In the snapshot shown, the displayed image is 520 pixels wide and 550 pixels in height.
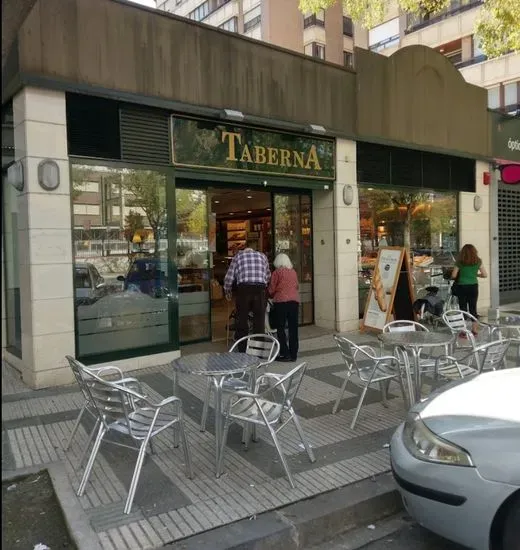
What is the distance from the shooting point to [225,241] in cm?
1355

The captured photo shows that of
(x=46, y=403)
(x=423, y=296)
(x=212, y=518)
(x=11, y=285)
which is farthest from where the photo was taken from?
(x=423, y=296)

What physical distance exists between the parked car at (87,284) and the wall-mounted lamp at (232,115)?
2.84 m

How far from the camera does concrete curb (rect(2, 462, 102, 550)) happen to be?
2953mm

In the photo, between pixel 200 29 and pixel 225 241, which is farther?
pixel 225 241

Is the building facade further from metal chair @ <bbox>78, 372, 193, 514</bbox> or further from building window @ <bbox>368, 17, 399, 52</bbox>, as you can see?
building window @ <bbox>368, 17, 399, 52</bbox>

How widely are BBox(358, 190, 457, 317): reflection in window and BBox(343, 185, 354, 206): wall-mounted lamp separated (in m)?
0.48

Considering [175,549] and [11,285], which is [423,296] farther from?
[175,549]

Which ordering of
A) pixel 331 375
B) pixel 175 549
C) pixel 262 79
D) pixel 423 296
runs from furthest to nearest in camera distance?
1. pixel 423 296
2. pixel 262 79
3. pixel 331 375
4. pixel 175 549

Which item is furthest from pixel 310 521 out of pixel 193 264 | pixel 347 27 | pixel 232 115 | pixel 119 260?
pixel 347 27

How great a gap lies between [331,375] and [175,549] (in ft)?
12.8

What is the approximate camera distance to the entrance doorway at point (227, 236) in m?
8.12

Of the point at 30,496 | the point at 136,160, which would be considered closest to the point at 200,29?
the point at 136,160

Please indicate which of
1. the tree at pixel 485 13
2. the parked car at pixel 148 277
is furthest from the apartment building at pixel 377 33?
the parked car at pixel 148 277

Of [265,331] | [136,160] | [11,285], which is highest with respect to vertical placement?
[136,160]
